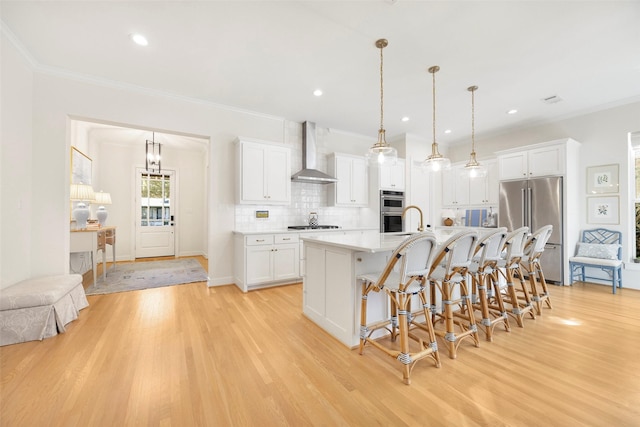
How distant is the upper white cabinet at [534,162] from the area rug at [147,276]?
5970 mm

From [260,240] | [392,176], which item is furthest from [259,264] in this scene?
[392,176]

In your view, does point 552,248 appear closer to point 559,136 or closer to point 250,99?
point 559,136

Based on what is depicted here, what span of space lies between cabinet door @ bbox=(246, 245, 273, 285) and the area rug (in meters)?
1.13

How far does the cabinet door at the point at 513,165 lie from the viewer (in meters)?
4.66

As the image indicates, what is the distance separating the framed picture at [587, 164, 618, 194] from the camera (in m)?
4.12

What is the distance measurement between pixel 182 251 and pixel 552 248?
8.14 metres

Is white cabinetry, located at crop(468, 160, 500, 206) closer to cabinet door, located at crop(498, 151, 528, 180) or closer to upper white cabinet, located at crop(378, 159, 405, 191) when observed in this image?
cabinet door, located at crop(498, 151, 528, 180)

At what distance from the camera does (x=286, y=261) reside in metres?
4.18

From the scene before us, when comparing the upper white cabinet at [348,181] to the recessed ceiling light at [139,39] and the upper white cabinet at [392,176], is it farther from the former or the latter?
the recessed ceiling light at [139,39]

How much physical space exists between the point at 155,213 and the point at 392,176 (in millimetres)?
6139

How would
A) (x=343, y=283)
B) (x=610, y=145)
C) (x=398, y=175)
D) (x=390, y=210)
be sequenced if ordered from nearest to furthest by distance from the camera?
(x=343, y=283) < (x=610, y=145) < (x=390, y=210) < (x=398, y=175)

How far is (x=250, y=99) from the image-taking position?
400cm

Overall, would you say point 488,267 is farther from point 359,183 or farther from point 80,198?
point 80,198

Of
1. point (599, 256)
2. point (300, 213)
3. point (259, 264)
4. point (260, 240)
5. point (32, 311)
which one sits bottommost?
point (32, 311)
